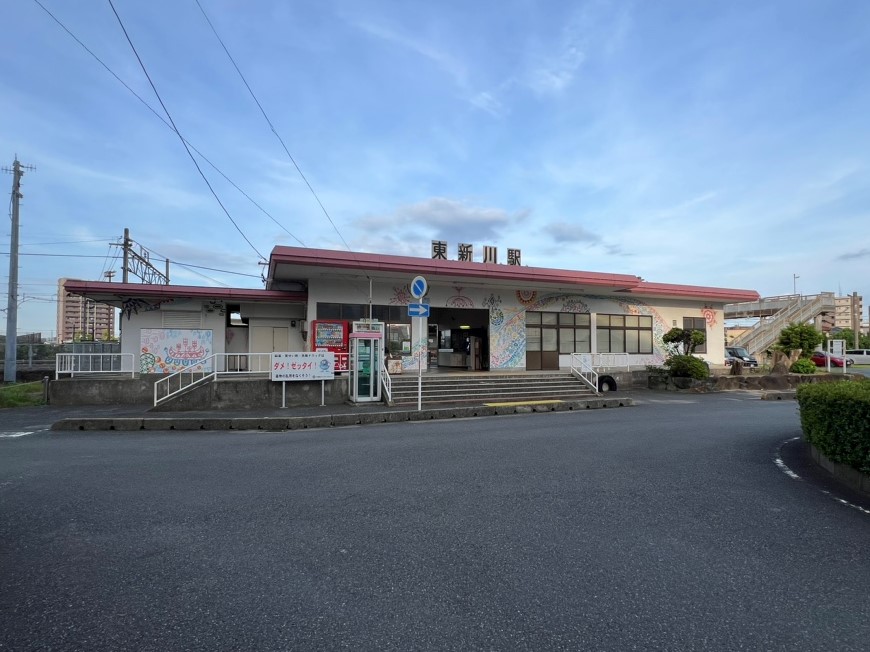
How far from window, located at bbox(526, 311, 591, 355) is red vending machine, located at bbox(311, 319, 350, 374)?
746 cm

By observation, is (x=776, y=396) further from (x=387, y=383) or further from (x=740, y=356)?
(x=387, y=383)

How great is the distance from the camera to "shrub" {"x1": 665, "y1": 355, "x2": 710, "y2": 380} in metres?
17.2

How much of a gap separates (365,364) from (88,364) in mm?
8662

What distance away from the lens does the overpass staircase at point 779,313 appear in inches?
1163

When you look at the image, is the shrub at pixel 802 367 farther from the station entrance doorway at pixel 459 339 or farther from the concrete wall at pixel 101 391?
the concrete wall at pixel 101 391

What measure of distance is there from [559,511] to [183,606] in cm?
304

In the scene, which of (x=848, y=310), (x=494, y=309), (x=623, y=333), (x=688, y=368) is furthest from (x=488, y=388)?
(x=848, y=310)

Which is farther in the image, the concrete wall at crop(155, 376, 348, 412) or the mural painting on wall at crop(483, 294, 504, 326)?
the mural painting on wall at crop(483, 294, 504, 326)

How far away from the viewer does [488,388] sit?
14469 mm

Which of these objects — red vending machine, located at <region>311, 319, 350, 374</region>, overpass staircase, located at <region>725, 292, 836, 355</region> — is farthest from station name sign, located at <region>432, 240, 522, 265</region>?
overpass staircase, located at <region>725, 292, 836, 355</region>

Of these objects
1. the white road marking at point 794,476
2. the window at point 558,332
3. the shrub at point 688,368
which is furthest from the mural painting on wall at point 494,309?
the white road marking at point 794,476

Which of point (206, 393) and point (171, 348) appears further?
point (171, 348)

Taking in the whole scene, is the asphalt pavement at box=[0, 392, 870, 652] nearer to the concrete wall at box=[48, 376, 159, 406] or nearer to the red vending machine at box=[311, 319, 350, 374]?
the concrete wall at box=[48, 376, 159, 406]

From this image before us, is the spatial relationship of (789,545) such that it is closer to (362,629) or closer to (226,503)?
(362,629)
